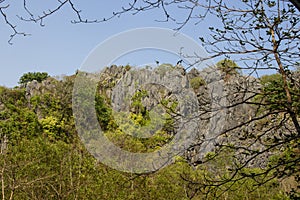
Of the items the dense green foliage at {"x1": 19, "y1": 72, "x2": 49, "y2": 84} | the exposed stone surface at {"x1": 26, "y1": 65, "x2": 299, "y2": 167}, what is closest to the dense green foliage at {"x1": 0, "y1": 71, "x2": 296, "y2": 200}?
the exposed stone surface at {"x1": 26, "y1": 65, "x2": 299, "y2": 167}

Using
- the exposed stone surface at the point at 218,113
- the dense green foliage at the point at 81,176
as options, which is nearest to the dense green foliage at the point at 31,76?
the dense green foliage at the point at 81,176

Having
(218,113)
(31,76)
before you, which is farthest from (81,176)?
(31,76)

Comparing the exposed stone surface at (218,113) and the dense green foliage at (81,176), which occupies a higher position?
the dense green foliage at (81,176)

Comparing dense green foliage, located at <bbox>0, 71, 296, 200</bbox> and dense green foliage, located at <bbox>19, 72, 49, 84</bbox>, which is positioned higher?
dense green foliage, located at <bbox>19, 72, 49, 84</bbox>

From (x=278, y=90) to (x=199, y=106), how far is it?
459 mm

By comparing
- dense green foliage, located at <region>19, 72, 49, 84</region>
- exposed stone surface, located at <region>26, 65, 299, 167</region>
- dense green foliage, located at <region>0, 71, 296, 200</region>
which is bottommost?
exposed stone surface, located at <region>26, 65, 299, 167</region>

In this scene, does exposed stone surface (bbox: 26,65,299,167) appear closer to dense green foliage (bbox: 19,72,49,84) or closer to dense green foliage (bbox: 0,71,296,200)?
dense green foliage (bbox: 0,71,296,200)

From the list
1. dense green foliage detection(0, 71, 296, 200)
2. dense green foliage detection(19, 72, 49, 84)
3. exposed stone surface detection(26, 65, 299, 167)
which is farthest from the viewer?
dense green foliage detection(19, 72, 49, 84)

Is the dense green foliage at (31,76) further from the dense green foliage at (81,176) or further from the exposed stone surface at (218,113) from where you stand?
the exposed stone surface at (218,113)

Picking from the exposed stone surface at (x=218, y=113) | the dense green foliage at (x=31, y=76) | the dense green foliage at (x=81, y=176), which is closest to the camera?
the exposed stone surface at (x=218, y=113)

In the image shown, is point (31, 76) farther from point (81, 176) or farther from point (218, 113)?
point (218, 113)

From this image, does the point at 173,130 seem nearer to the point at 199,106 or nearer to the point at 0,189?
the point at 199,106

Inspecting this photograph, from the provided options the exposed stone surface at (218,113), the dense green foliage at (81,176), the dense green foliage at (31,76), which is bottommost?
the exposed stone surface at (218,113)

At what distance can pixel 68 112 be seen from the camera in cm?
1897
